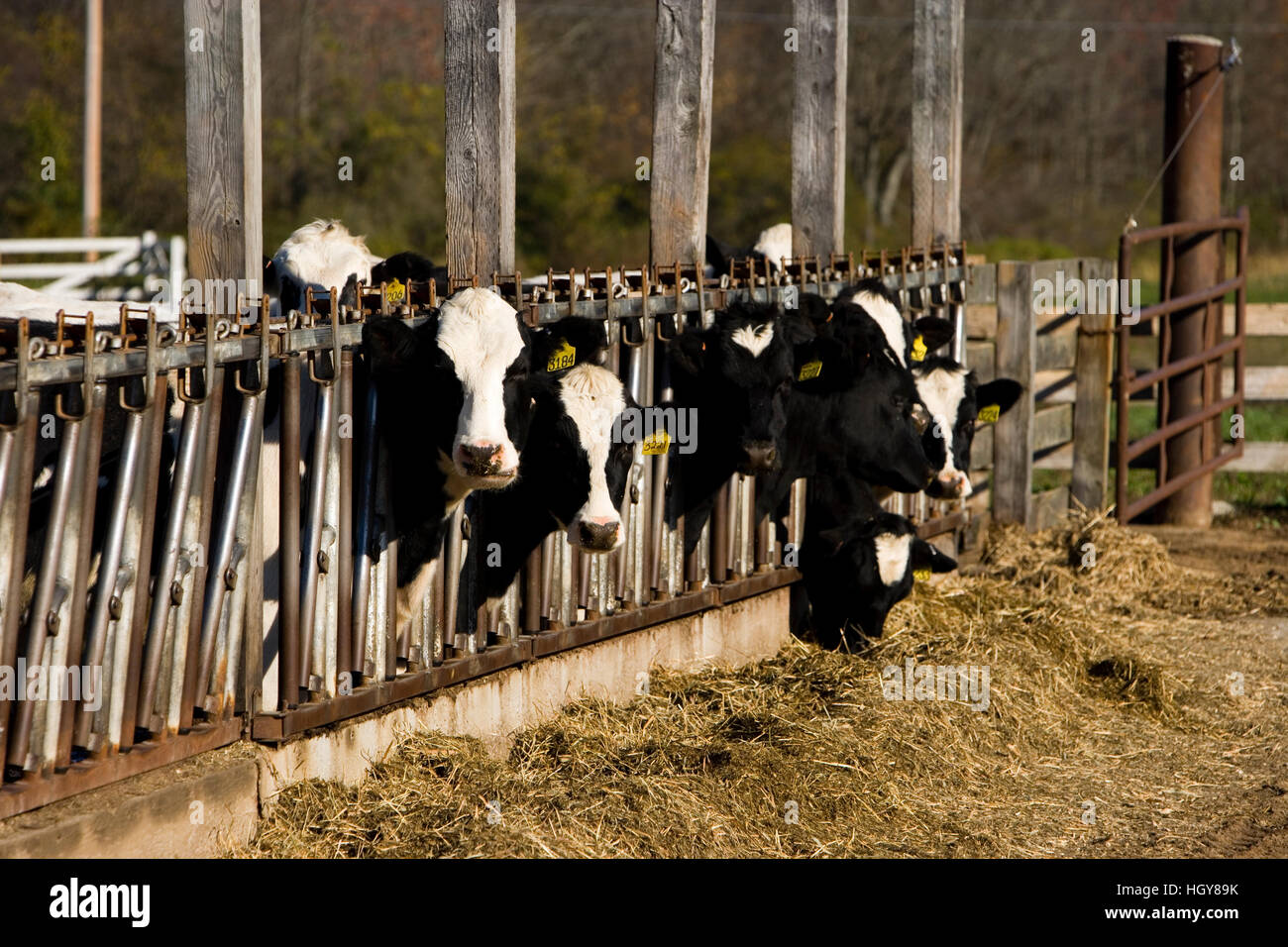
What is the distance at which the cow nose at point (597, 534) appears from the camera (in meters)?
5.07

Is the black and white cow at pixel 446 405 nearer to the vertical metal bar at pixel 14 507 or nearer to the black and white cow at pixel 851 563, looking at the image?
the vertical metal bar at pixel 14 507

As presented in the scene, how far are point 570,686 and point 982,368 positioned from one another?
456cm

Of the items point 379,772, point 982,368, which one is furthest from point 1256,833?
point 982,368

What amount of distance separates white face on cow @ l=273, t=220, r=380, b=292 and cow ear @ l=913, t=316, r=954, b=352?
108 inches

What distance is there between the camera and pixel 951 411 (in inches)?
303

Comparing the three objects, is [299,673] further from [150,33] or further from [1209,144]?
[150,33]

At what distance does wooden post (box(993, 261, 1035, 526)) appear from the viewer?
30.9 feet

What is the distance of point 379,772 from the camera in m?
4.91

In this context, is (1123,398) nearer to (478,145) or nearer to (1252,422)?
(478,145)

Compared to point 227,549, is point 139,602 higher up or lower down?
lower down

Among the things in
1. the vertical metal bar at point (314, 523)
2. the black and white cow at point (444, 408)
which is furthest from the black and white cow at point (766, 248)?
the vertical metal bar at point (314, 523)

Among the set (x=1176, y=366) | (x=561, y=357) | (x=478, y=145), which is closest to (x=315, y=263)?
(x=478, y=145)

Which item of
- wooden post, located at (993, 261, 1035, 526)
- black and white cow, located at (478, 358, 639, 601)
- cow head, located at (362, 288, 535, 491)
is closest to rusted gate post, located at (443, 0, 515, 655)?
black and white cow, located at (478, 358, 639, 601)

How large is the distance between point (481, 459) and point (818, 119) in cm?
413
